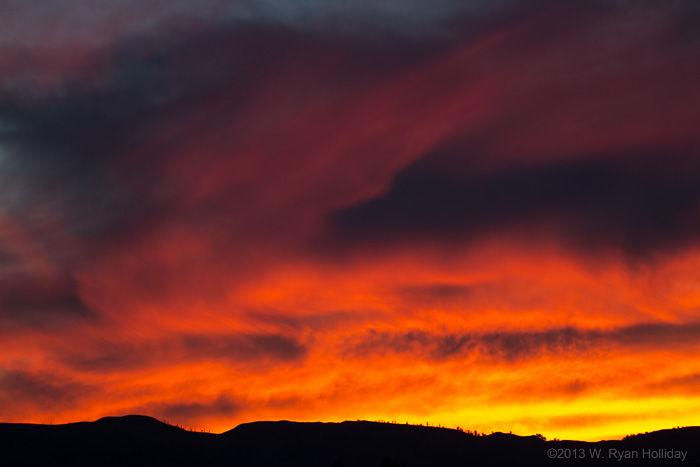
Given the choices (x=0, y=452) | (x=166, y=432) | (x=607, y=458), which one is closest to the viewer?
(x=0, y=452)

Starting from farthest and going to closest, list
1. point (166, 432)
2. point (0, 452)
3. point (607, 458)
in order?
point (166, 432)
point (607, 458)
point (0, 452)

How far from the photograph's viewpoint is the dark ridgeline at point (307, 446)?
114 m

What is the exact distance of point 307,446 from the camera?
124125mm

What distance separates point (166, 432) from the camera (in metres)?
129

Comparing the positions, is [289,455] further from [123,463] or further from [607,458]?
[607,458]

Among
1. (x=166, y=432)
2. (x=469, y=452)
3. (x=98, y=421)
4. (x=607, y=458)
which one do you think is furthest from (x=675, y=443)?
(x=98, y=421)

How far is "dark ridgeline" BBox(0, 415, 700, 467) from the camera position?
375 ft

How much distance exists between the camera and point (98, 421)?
131625mm

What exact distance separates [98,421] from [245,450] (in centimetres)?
2693

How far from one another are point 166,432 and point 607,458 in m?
68.3

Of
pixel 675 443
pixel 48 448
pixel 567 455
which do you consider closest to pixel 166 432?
pixel 48 448

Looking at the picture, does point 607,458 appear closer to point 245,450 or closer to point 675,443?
point 675,443

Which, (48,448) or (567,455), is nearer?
(48,448)

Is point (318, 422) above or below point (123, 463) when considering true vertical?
above
